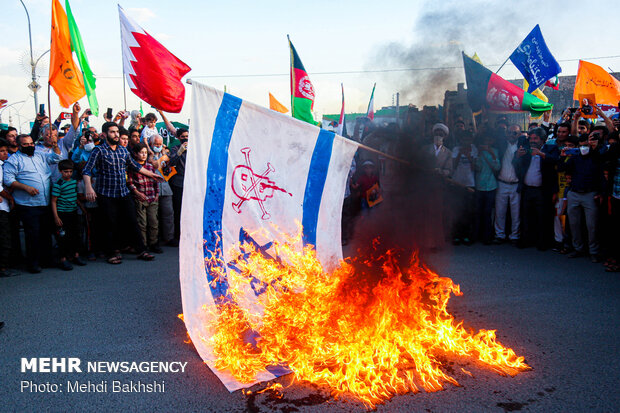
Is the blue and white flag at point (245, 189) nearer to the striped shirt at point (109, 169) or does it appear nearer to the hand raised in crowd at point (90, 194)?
the striped shirt at point (109, 169)

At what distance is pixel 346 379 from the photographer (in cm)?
291

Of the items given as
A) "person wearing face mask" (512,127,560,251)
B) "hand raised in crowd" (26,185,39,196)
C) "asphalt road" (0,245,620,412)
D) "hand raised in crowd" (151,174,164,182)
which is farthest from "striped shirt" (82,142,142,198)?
"person wearing face mask" (512,127,560,251)

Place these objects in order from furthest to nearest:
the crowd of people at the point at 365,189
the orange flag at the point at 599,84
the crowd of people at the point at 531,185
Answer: the orange flag at the point at 599,84 → the crowd of people at the point at 531,185 → the crowd of people at the point at 365,189

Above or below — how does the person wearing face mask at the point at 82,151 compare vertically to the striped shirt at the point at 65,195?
above

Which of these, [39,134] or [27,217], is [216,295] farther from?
[39,134]

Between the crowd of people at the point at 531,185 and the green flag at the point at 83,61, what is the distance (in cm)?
477

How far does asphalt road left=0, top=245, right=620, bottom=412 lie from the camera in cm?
279

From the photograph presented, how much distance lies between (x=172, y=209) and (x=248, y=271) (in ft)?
15.3

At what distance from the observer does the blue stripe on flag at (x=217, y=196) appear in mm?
3430

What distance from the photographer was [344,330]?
3.18m

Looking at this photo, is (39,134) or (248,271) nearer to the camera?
(248,271)

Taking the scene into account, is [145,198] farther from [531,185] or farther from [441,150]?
[531,185]

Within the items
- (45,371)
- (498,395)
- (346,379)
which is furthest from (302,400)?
(45,371)

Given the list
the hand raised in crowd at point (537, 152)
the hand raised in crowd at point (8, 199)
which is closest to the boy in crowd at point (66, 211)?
the hand raised in crowd at point (8, 199)
